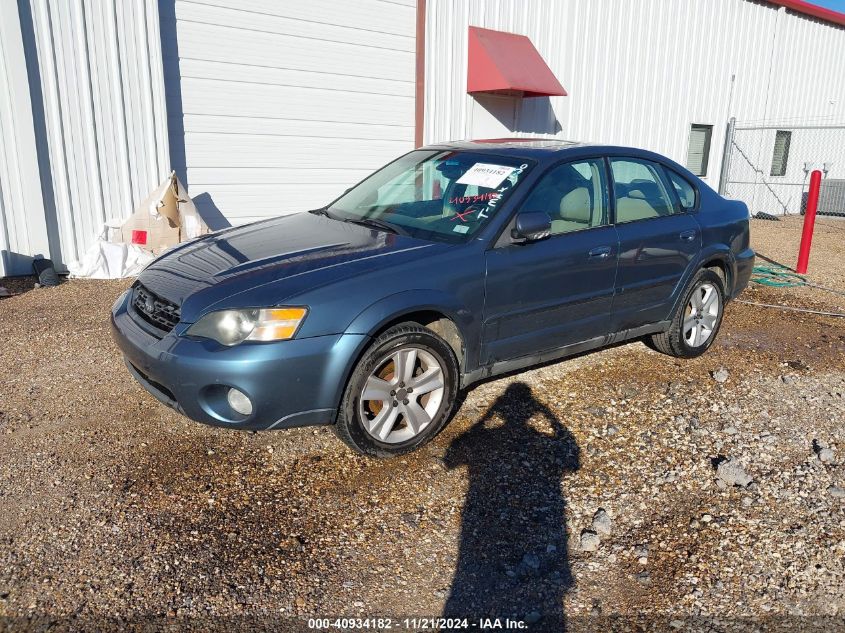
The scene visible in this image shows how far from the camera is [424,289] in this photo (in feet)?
11.9

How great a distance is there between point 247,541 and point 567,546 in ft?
4.57

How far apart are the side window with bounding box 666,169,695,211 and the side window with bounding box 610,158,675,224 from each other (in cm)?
13

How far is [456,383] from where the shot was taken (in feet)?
12.6

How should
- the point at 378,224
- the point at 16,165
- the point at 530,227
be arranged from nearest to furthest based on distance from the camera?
1. the point at 530,227
2. the point at 378,224
3. the point at 16,165

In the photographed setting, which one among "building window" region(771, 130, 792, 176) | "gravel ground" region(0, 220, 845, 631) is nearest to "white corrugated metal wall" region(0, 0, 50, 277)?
"gravel ground" region(0, 220, 845, 631)

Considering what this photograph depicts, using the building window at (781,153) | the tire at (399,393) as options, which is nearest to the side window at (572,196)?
the tire at (399,393)

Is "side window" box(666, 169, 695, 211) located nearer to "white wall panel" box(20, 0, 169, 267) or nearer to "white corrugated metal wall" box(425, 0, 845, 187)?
"white wall panel" box(20, 0, 169, 267)

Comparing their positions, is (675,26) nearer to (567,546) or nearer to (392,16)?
(392,16)

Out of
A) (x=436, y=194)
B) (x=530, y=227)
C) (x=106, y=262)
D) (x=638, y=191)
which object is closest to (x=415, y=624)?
(x=530, y=227)

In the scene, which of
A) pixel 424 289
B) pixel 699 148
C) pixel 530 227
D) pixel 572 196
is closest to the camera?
pixel 424 289

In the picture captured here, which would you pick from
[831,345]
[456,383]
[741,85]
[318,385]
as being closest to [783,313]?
[831,345]

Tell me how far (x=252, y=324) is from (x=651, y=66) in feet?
42.5

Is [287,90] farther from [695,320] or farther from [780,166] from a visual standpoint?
[780,166]

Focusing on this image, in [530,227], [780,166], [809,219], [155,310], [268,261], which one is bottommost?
[780,166]
